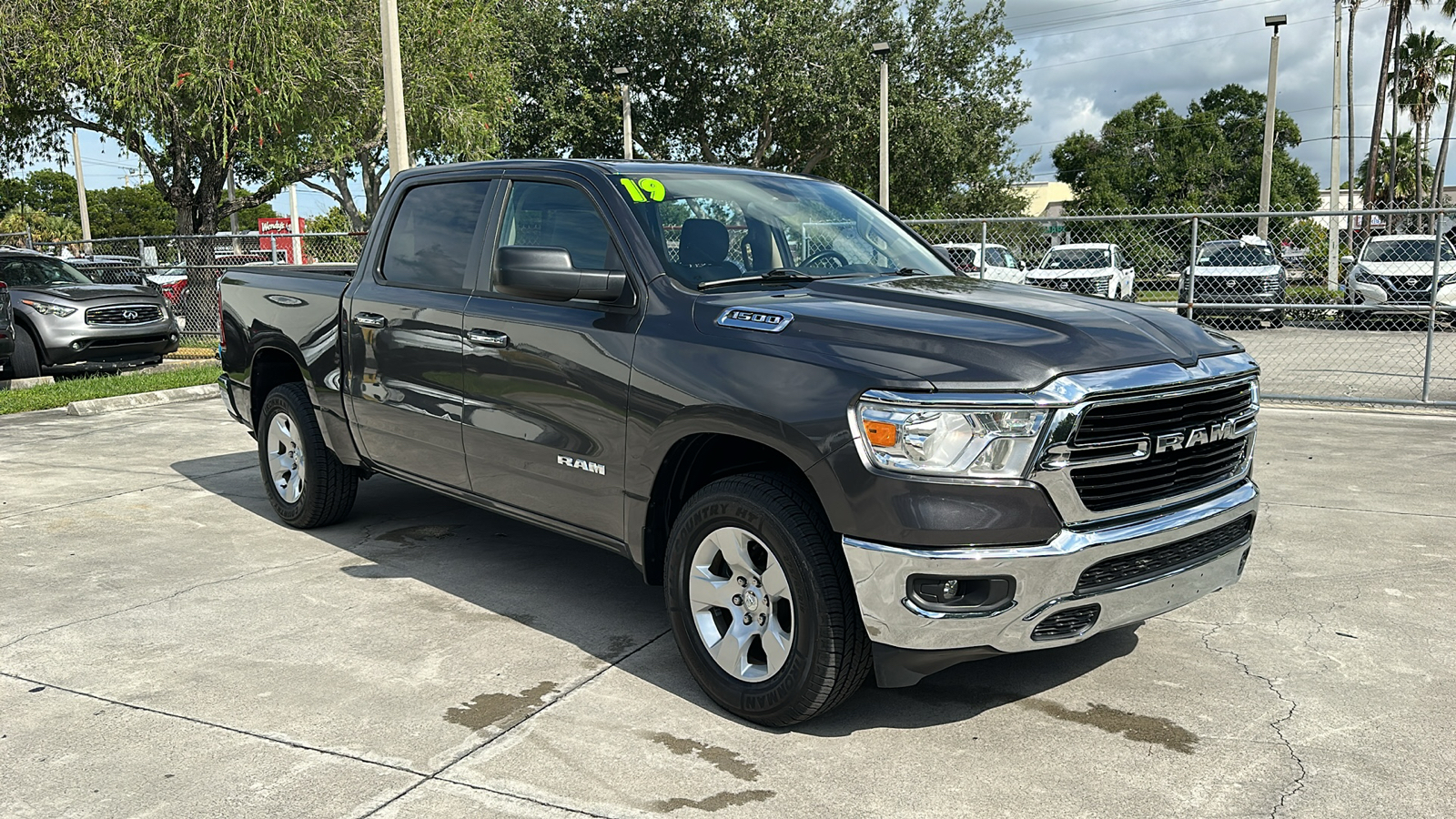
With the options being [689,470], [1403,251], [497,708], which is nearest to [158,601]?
[497,708]

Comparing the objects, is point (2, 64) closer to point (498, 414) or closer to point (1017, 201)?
point (498, 414)

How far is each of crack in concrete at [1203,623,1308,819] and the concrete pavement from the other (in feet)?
0.05

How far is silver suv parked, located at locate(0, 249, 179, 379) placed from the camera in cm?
1340

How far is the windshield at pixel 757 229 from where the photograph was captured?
4414 millimetres

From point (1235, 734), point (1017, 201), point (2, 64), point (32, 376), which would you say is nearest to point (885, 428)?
point (1235, 734)

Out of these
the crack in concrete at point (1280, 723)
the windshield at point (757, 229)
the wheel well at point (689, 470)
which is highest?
the windshield at point (757, 229)

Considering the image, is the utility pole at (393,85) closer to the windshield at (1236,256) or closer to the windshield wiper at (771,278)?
the windshield wiper at (771,278)

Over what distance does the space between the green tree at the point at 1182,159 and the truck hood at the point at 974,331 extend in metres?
59.7

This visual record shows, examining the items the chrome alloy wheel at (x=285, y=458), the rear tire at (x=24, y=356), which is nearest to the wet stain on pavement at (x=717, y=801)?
the chrome alloy wheel at (x=285, y=458)

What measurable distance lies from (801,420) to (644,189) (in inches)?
58.2

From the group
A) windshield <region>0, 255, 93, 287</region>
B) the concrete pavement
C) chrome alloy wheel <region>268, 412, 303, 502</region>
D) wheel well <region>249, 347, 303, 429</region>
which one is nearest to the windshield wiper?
the concrete pavement

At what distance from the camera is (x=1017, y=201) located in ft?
140

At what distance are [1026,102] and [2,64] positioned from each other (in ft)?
92.8

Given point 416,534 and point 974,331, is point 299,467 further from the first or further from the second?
point 974,331
